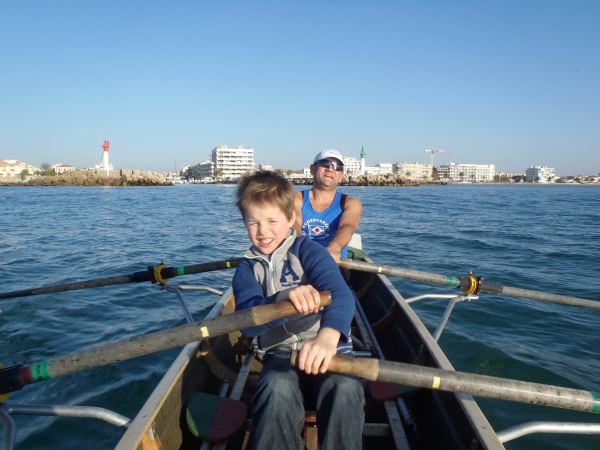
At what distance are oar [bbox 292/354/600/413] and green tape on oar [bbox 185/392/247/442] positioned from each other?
39.8 inches

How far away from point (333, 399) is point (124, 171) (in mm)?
95739

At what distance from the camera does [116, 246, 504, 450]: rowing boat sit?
2.15 m

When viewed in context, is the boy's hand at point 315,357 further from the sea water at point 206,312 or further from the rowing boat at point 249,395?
the sea water at point 206,312

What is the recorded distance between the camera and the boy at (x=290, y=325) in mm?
1916

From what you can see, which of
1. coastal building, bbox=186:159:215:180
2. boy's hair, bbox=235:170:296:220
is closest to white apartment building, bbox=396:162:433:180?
coastal building, bbox=186:159:215:180

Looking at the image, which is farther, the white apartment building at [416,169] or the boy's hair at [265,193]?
the white apartment building at [416,169]

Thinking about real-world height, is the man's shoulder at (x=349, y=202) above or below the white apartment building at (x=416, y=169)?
below

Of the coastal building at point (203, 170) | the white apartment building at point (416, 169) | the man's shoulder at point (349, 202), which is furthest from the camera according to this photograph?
the white apartment building at point (416, 169)

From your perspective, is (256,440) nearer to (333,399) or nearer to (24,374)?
(333,399)

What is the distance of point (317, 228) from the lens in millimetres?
4551

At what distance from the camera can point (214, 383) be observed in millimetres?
3234

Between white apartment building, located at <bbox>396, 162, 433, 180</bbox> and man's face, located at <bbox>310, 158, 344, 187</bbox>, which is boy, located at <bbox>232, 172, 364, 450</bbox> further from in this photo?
white apartment building, located at <bbox>396, 162, 433, 180</bbox>

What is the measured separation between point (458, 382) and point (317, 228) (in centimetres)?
281

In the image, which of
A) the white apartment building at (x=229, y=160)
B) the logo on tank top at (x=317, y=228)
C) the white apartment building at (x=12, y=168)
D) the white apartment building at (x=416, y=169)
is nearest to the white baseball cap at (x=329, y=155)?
the logo on tank top at (x=317, y=228)
